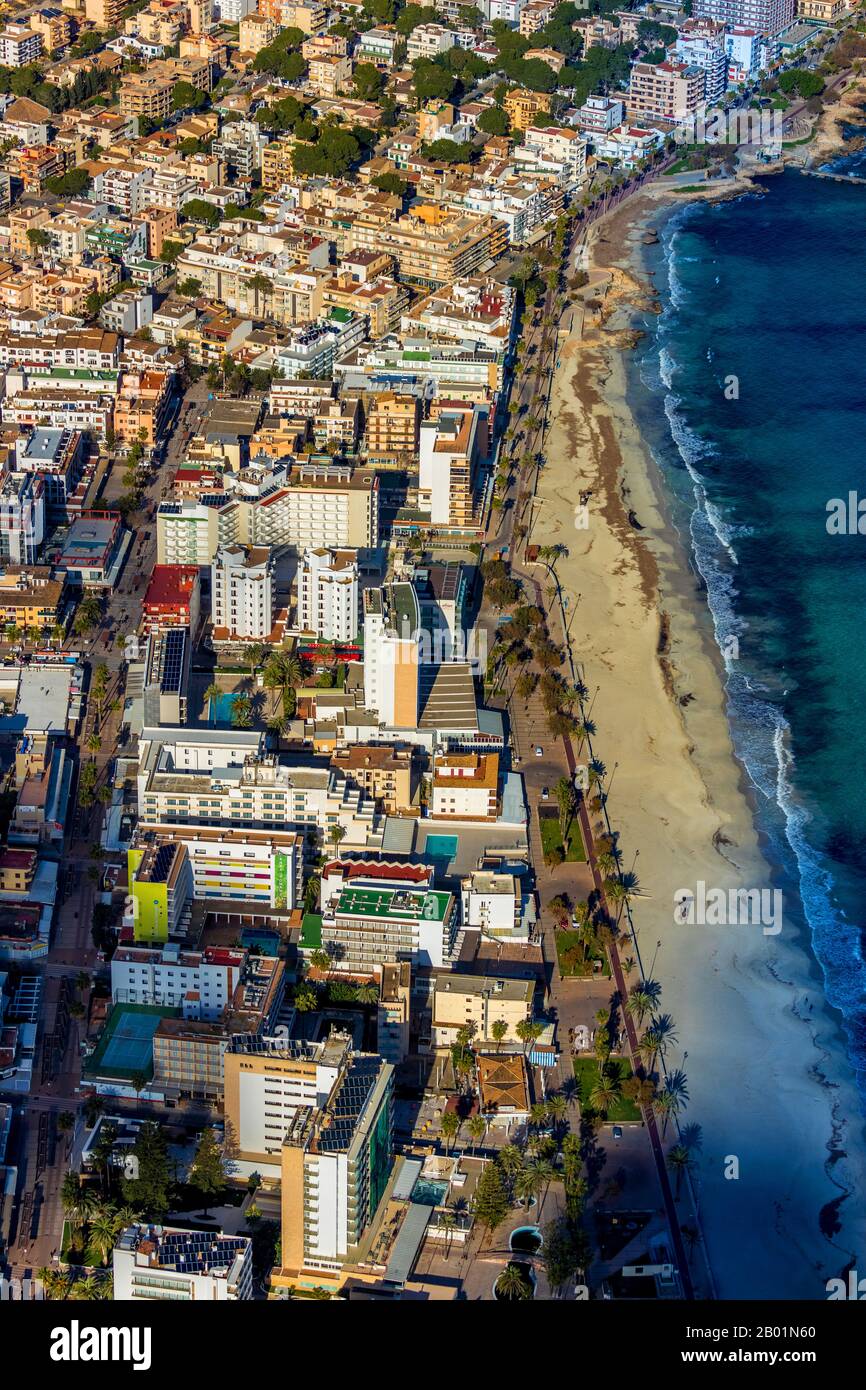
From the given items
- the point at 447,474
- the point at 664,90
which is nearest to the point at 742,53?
the point at 664,90

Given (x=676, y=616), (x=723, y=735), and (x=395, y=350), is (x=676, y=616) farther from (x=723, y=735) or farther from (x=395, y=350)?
(x=395, y=350)

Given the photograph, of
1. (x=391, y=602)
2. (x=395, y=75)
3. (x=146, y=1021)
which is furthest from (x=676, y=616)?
(x=395, y=75)

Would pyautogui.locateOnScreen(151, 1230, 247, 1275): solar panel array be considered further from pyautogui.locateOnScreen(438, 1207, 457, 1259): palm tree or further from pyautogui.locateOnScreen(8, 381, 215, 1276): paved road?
pyautogui.locateOnScreen(438, 1207, 457, 1259): palm tree

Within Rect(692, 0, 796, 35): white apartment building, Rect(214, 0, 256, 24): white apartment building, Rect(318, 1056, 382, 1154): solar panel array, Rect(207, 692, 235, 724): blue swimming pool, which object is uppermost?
Rect(692, 0, 796, 35): white apartment building

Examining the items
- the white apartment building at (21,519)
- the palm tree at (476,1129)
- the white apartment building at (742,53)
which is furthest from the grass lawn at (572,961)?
the white apartment building at (742,53)

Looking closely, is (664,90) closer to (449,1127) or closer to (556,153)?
(556,153)

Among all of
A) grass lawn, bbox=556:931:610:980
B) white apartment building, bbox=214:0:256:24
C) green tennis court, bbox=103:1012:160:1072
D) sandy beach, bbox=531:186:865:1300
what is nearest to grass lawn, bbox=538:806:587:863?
sandy beach, bbox=531:186:865:1300
